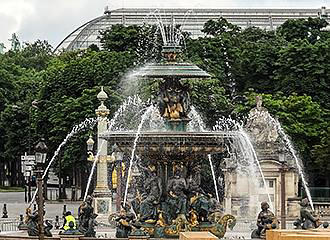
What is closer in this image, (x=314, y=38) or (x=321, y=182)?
(x=321, y=182)

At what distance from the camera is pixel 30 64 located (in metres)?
125

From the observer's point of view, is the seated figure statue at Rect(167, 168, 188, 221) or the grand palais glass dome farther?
the grand palais glass dome

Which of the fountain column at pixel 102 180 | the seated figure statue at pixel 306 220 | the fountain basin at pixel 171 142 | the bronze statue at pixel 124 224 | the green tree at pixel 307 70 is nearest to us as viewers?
the bronze statue at pixel 124 224

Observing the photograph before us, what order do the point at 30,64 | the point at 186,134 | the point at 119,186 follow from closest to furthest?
the point at 186,134 < the point at 119,186 < the point at 30,64

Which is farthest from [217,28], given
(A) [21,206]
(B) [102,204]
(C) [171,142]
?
(C) [171,142]

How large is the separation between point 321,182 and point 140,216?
3894cm

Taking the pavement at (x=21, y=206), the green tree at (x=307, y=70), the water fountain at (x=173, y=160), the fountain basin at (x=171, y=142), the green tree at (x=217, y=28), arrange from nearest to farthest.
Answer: the fountain basin at (x=171, y=142)
the water fountain at (x=173, y=160)
the pavement at (x=21, y=206)
the green tree at (x=307, y=70)
the green tree at (x=217, y=28)

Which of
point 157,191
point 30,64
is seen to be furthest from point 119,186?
point 30,64

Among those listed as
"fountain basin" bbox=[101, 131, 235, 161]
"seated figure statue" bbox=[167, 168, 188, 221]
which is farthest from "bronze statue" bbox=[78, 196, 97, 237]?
"seated figure statue" bbox=[167, 168, 188, 221]

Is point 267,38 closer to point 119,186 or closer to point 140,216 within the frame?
point 119,186

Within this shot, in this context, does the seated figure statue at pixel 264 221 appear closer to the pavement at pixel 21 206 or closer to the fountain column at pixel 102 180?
the pavement at pixel 21 206

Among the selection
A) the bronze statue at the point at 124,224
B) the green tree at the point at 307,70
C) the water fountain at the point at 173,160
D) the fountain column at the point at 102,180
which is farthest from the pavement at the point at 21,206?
the green tree at the point at 307,70

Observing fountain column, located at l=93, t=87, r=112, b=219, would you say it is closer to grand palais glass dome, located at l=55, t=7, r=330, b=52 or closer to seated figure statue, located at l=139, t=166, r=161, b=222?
seated figure statue, located at l=139, t=166, r=161, b=222

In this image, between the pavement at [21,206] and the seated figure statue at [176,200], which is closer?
the seated figure statue at [176,200]
